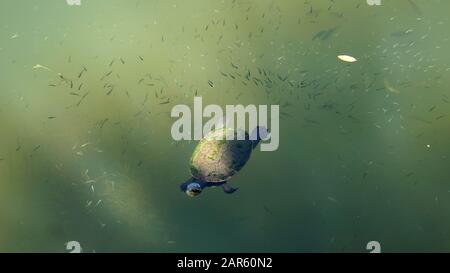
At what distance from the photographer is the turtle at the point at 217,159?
8.21ft

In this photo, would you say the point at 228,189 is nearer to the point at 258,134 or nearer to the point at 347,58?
the point at 258,134

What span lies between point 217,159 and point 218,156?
0.01m

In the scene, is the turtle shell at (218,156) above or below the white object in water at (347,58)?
below

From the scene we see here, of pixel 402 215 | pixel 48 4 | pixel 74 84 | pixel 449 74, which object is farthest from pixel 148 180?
pixel 449 74

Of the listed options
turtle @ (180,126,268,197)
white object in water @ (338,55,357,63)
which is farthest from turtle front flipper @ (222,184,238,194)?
white object in water @ (338,55,357,63)

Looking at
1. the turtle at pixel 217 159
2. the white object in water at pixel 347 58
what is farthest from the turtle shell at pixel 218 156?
the white object in water at pixel 347 58

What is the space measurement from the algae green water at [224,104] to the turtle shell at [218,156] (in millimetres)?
47

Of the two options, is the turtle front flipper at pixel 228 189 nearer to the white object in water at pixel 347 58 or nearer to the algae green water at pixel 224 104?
the algae green water at pixel 224 104

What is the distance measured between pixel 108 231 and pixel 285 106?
0.97 metres

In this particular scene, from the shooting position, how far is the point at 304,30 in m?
2.47

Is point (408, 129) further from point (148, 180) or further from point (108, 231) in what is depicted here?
point (108, 231)

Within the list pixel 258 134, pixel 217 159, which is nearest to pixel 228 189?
pixel 217 159

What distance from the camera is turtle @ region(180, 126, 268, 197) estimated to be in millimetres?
2504

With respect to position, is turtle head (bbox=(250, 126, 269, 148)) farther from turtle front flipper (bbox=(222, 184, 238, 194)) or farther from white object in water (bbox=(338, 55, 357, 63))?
white object in water (bbox=(338, 55, 357, 63))
